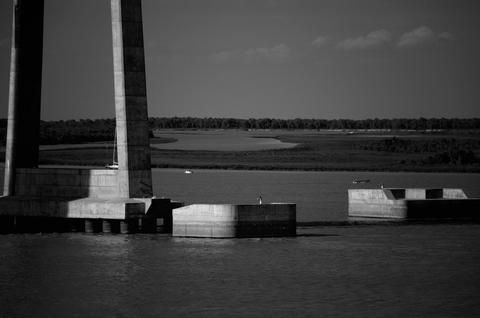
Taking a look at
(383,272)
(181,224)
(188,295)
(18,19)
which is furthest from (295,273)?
(18,19)

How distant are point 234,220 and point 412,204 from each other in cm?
2091

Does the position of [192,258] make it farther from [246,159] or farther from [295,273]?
[246,159]

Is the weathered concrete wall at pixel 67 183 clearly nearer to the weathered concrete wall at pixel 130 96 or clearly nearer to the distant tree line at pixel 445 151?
the weathered concrete wall at pixel 130 96

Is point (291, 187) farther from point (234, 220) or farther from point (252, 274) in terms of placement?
point (252, 274)

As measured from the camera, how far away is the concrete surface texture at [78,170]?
66.5 metres

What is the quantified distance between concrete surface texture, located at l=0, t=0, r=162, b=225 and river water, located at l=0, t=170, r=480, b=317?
5.96 feet

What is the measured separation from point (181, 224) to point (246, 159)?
13392 centimetres

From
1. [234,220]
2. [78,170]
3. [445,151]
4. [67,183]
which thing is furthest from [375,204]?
[445,151]

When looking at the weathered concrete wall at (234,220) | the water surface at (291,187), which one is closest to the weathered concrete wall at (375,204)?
the water surface at (291,187)

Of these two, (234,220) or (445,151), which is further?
(445,151)

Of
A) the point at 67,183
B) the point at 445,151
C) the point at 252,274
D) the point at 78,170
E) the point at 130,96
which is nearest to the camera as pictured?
the point at 252,274

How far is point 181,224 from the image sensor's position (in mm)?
65688

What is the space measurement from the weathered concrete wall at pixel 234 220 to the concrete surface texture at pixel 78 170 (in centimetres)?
239

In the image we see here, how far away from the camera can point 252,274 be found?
55.1m
